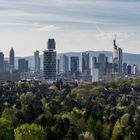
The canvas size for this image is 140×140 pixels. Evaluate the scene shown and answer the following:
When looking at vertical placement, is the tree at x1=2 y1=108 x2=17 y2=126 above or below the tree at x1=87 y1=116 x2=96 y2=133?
above

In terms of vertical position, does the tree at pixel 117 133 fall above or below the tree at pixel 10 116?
below

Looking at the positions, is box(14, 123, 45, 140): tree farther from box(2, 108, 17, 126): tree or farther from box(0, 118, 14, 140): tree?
box(2, 108, 17, 126): tree

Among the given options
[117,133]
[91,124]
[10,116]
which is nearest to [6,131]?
[10,116]

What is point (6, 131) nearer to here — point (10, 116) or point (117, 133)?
point (10, 116)

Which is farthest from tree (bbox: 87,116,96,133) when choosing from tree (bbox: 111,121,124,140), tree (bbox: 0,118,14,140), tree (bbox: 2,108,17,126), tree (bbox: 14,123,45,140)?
tree (bbox: 14,123,45,140)

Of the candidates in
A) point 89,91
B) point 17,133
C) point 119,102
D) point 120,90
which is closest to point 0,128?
point 17,133

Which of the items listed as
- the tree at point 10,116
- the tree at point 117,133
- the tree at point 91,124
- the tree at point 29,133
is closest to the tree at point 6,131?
the tree at point 29,133

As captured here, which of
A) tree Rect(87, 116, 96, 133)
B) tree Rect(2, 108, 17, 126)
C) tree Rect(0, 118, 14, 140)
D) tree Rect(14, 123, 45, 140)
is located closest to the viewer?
tree Rect(14, 123, 45, 140)

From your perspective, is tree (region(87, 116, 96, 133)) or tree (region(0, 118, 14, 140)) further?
tree (region(87, 116, 96, 133))

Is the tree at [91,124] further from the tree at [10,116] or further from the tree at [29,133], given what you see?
the tree at [29,133]

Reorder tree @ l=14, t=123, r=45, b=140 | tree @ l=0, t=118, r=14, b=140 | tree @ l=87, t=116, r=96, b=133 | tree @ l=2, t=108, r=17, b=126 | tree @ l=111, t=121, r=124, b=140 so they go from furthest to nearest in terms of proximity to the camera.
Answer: tree @ l=2, t=108, r=17, b=126 → tree @ l=87, t=116, r=96, b=133 → tree @ l=111, t=121, r=124, b=140 → tree @ l=0, t=118, r=14, b=140 → tree @ l=14, t=123, r=45, b=140

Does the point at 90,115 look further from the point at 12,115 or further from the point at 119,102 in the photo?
the point at 119,102

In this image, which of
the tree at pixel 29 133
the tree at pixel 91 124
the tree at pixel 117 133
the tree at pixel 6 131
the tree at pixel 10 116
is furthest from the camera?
the tree at pixel 10 116
